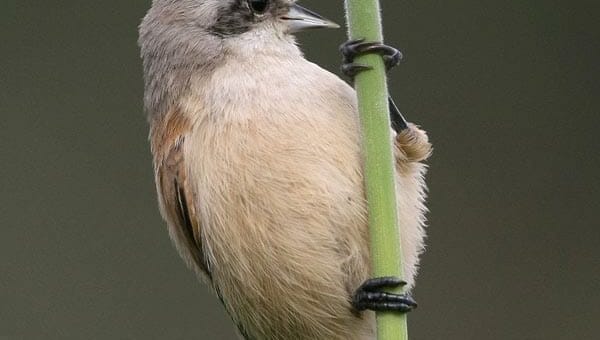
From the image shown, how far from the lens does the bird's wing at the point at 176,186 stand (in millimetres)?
2779

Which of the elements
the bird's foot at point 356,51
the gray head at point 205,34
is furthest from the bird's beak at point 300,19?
the bird's foot at point 356,51

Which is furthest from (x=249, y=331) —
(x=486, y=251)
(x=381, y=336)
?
(x=486, y=251)

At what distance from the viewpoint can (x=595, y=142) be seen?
3.94 m

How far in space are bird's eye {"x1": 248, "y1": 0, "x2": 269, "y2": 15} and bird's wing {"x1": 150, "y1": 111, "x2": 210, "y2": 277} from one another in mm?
318

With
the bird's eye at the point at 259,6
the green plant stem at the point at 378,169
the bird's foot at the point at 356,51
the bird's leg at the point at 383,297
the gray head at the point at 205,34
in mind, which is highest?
the bird's eye at the point at 259,6

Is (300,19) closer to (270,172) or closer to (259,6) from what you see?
(259,6)

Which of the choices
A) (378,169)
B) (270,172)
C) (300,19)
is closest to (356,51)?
(378,169)

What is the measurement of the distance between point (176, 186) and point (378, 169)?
76 cm

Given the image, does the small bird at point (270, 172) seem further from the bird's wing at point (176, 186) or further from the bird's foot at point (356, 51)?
the bird's foot at point (356, 51)

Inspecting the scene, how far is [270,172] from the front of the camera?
2617 mm

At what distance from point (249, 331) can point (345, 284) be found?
1.11ft

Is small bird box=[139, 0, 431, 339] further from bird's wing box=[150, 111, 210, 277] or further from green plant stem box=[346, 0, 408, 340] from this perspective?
green plant stem box=[346, 0, 408, 340]

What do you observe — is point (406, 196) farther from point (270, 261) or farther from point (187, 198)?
point (187, 198)

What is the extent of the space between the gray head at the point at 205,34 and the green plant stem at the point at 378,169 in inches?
25.3
